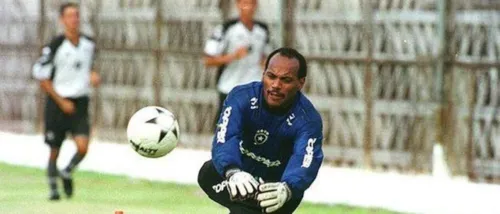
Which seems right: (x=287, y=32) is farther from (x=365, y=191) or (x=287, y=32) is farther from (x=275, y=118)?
(x=275, y=118)

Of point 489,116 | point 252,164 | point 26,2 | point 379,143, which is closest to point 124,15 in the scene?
point 26,2

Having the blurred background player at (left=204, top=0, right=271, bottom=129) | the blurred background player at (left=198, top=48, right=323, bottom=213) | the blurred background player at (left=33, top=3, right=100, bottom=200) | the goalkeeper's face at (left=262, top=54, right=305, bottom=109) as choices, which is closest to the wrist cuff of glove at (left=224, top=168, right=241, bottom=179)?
the blurred background player at (left=198, top=48, right=323, bottom=213)

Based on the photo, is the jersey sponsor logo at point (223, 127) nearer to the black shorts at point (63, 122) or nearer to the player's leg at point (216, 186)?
the player's leg at point (216, 186)

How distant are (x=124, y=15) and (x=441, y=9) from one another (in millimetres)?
6091

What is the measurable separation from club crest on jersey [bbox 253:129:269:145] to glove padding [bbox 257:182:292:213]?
2.29ft

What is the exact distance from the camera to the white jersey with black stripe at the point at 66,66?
17.0 meters

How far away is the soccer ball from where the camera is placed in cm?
1162

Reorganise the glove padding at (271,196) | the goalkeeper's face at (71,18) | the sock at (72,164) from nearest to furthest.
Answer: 1. the glove padding at (271,196)
2. the goalkeeper's face at (71,18)
3. the sock at (72,164)

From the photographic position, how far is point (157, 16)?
21.4 m

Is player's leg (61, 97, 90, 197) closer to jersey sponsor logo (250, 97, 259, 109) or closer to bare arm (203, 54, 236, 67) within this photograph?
bare arm (203, 54, 236, 67)

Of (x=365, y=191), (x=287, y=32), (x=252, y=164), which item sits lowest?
(x=365, y=191)

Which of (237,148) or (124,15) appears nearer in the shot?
(237,148)

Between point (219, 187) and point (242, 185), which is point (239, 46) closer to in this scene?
point (219, 187)

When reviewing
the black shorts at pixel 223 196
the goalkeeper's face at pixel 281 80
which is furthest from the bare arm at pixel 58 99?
the goalkeeper's face at pixel 281 80
